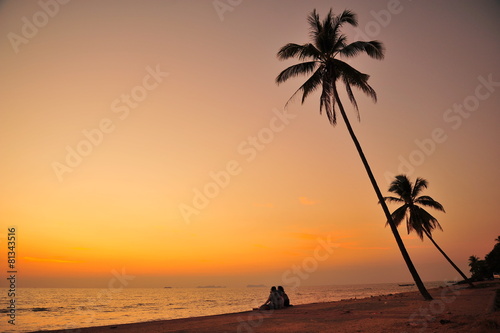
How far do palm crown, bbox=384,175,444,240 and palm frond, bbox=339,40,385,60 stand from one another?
19986 mm

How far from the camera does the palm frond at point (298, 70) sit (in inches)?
758

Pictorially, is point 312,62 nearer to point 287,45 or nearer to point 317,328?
point 287,45

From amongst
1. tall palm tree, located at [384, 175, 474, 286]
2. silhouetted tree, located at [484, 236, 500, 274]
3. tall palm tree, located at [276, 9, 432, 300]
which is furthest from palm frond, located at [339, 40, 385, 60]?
silhouetted tree, located at [484, 236, 500, 274]

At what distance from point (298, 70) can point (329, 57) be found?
2113 millimetres

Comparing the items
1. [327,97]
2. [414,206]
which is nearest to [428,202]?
[414,206]

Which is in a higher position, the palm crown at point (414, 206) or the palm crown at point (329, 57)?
the palm crown at point (329, 57)

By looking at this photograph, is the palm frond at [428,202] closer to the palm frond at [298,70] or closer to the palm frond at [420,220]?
the palm frond at [420,220]

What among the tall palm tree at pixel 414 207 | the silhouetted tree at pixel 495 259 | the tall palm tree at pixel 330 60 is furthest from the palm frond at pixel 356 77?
the silhouetted tree at pixel 495 259

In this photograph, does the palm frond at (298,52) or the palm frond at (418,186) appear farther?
the palm frond at (418,186)

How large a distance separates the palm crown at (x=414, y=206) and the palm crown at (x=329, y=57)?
19315 mm

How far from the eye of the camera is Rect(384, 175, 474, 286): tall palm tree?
32.7m

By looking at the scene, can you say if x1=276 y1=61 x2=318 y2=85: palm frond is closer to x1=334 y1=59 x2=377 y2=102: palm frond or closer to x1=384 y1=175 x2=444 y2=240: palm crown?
x1=334 y1=59 x2=377 y2=102: palm frond

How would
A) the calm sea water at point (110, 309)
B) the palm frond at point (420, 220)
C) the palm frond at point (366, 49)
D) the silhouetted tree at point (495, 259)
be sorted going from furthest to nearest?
1. the silhouetted tree at point (495, 259)
2. the palm frond at point (420, 220)
3. the calm sea water at point (110, 309)
4. the palm frond at point (366, 49)

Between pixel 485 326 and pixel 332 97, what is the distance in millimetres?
15272
